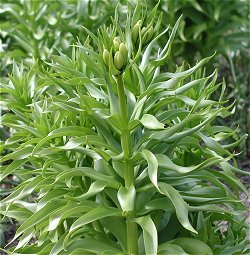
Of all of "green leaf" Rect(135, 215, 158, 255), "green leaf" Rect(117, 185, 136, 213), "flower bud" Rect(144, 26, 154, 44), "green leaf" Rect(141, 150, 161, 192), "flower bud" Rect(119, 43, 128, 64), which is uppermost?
"flower bud" Rect(119, 43, 128, 64)

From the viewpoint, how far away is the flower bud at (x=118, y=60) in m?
1.67

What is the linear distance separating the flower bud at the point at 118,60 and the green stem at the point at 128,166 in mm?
52

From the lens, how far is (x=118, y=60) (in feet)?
5.48

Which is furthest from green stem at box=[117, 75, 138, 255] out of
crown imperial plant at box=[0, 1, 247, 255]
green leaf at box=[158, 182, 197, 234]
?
green leaf at box=[158, 182, 197, 234]

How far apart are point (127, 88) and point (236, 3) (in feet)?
9.81

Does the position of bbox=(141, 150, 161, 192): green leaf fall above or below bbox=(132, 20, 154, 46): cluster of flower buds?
below

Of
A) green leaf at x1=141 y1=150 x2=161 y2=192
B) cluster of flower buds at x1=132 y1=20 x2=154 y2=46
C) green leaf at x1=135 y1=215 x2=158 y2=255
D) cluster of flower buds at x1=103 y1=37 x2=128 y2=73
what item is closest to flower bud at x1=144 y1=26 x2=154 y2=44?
cluster of flower buds at x1=132 y1=20 x2=154 y2=46

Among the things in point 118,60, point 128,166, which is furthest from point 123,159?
point 118,60

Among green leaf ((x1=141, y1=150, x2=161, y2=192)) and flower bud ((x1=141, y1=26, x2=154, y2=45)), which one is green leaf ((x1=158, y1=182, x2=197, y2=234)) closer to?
green leaf ((x1=141, y1=150, x2=161, y2=192))

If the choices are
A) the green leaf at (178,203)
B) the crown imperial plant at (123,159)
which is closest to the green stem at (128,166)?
the crown imperial plant at (123,159)

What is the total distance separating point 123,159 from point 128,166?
3 centimetres

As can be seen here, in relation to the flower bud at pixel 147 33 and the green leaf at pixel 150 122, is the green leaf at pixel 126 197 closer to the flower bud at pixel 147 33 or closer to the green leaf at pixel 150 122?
the green leaf at pixel 150 122

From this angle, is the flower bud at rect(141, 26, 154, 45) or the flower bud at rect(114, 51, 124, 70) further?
the flower bud at rect(141, 26, 154, 45)

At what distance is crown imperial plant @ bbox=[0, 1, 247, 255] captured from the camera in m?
1.76
